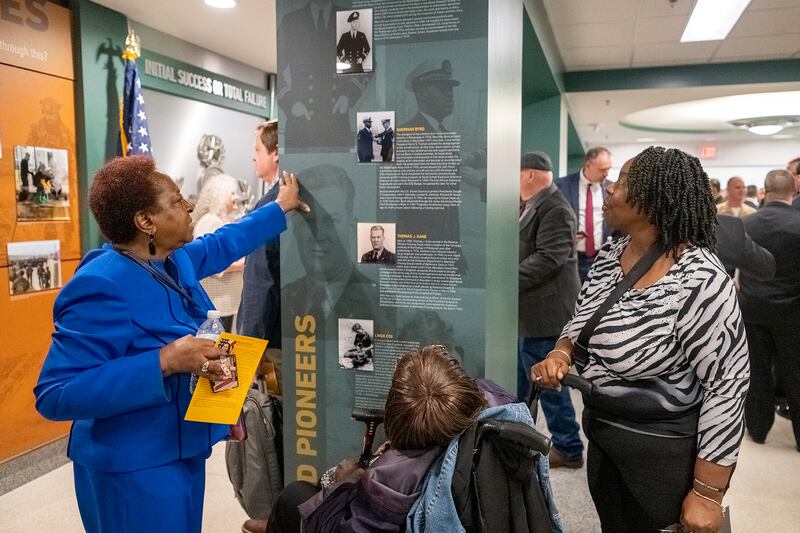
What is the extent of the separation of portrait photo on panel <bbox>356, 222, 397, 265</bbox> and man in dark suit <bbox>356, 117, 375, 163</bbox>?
22cm

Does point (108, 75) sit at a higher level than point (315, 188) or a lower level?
higher

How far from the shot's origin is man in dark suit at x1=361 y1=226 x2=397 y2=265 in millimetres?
2014

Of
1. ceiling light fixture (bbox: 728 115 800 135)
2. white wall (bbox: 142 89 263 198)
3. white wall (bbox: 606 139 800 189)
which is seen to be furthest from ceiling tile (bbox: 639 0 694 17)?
white wall (bbox: 606 139 800 189)

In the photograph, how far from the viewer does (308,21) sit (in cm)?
205

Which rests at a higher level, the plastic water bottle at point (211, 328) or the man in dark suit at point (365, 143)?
the man in dark suit at point (365, 143)

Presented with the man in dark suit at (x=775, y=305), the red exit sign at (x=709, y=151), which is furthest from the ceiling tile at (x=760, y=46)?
the red exit sign at (x=709, y=151)

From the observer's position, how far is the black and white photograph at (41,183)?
3.46 m

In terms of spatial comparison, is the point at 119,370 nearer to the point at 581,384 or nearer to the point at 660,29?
the point at 581,384

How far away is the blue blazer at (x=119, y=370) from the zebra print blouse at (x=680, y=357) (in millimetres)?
1032

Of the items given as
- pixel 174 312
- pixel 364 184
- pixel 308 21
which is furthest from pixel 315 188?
pixel 174 312

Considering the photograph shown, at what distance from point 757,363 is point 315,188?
3038mm

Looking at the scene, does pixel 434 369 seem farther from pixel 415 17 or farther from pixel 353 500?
pixel 415 17

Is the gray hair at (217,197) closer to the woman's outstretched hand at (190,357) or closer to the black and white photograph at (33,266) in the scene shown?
the black and white photograph at (33,266)

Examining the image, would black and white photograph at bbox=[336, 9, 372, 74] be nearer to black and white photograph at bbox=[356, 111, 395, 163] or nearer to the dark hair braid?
black and white photograph at bbox=[356, 111, 395, 163]
